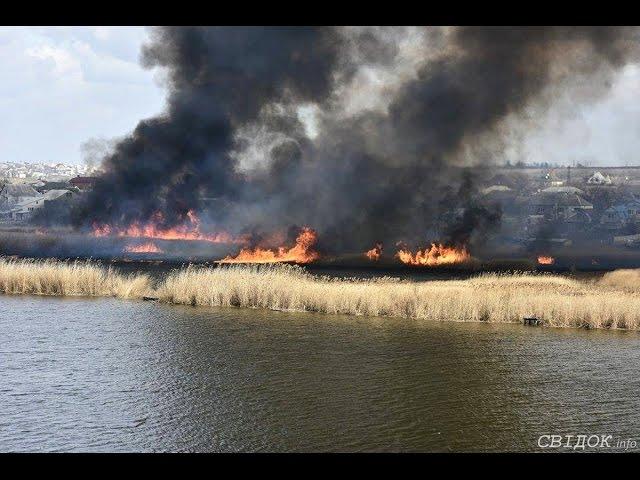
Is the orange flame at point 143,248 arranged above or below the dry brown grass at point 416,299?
above

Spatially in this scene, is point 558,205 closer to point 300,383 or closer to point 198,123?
point 198,123

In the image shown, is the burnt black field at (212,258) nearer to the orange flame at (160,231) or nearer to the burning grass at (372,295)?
the orange flame at (160,231)

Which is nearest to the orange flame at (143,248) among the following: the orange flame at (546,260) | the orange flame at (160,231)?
the orange flame at (160,231)

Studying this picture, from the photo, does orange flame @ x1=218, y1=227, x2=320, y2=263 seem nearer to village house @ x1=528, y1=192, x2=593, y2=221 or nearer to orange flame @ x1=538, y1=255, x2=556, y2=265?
orange flame @ x1=538, y1=255, x2=556, y2=265

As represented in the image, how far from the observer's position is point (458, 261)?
2328 inches

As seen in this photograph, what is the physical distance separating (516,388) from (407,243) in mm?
39354

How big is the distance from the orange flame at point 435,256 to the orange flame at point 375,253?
148 centimetres

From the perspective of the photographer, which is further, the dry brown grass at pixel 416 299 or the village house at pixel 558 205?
the village house at pixel 558 205

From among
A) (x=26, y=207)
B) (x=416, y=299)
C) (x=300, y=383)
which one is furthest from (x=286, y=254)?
(x=26, y=207)

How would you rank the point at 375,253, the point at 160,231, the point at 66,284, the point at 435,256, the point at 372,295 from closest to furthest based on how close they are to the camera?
1. the point at 372,295
2. the point at 66,284
3. the point at 435,256
4. the point at 375,253
5. the point at 160,231

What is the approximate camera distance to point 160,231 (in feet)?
212

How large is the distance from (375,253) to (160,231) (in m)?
17.8

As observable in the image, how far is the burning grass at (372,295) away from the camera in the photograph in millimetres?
31484
